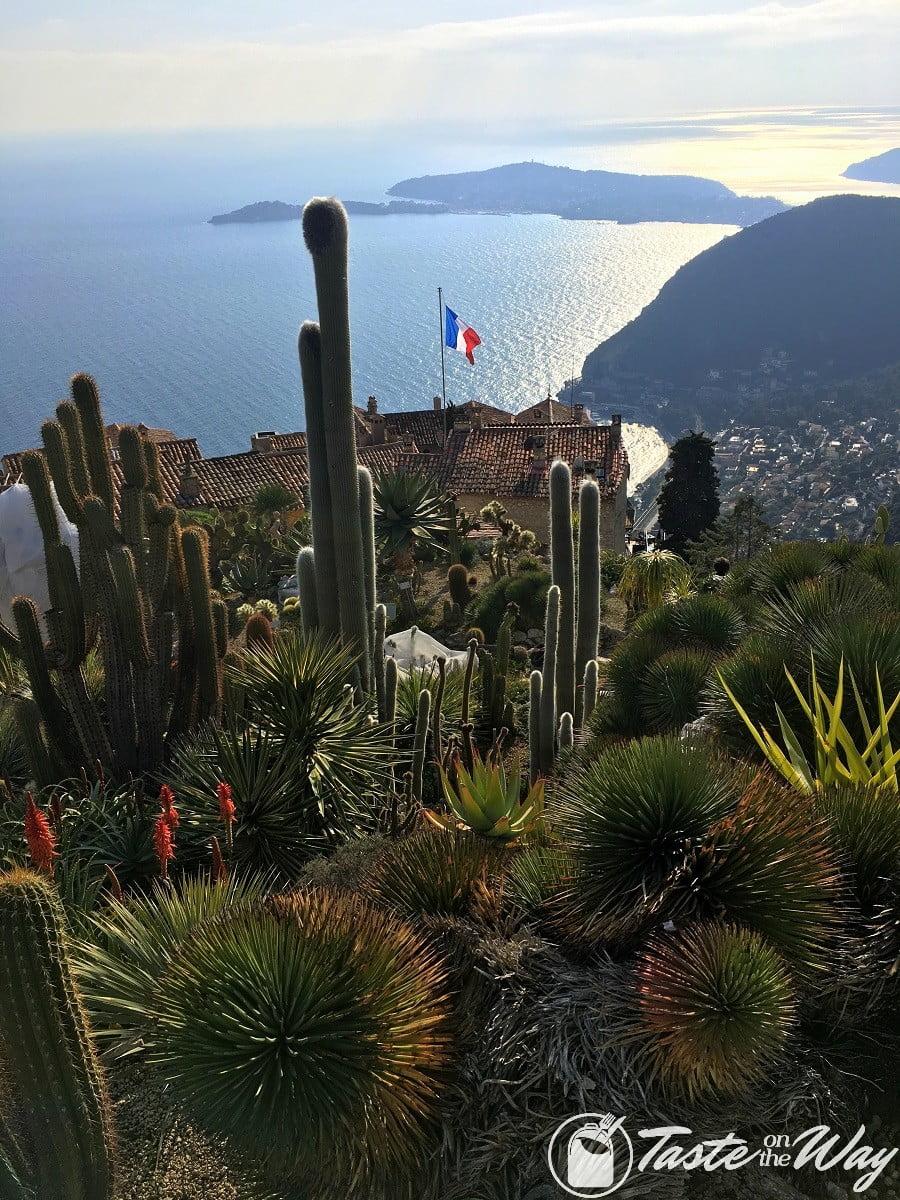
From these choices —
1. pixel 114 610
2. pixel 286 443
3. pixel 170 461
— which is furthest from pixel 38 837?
pixel 286 443

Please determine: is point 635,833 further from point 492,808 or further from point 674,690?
point 674,690

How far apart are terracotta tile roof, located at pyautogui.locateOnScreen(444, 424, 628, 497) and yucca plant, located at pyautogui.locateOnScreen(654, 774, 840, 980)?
26340mm

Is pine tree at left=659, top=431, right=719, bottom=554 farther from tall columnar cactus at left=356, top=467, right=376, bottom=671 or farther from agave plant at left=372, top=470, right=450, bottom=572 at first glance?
tall columnar cactus at left=356, top=467, right=376, bottom=671

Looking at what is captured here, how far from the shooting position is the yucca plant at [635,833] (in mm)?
4871

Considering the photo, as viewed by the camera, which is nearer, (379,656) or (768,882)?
(768,882)

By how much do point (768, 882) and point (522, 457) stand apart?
2969 cm

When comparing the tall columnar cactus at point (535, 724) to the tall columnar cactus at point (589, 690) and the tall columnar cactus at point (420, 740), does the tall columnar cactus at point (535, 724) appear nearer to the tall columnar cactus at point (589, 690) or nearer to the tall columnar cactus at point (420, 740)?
the tall columnar cactus at point (420, 740)

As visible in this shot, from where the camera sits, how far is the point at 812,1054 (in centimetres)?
456

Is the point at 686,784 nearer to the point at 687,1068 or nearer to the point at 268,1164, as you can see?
the point at 687,1068

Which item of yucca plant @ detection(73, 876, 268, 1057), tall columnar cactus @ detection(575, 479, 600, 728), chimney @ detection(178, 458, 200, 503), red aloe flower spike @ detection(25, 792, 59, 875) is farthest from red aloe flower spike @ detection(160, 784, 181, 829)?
chimney @ detection(178, 458, 200, 503)

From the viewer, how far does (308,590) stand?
10.0 meters

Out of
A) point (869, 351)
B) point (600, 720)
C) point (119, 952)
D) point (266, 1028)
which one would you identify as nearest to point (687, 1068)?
point (266, 1028)

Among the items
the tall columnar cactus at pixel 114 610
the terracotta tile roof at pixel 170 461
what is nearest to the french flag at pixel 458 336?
the terracotta tile roof at pixel 170 461

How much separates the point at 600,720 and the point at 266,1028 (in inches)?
231
